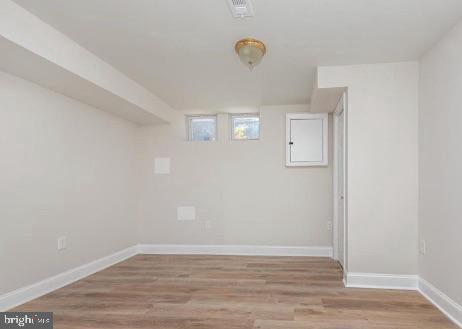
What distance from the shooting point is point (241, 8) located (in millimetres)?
2189

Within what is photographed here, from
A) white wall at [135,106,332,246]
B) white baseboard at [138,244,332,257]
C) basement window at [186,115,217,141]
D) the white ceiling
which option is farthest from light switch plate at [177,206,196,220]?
the white ceiling

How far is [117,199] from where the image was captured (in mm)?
4500

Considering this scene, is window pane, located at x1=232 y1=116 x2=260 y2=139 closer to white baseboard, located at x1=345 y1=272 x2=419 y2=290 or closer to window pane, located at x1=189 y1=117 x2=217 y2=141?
window pane, located at x1=189 y1=117 x2=217 y2=141

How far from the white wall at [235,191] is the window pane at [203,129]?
0.58ft

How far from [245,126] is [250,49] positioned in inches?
101

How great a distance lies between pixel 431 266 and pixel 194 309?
214cm

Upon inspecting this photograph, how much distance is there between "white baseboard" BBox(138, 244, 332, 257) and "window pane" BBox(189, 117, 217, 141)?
5.72 ft

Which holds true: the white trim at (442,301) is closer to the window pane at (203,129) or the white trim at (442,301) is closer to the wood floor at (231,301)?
the wood floor at (231,301)

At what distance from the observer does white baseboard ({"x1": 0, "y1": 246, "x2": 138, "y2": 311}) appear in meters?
2.74

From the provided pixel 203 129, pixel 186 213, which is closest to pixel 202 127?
pixel 203 129

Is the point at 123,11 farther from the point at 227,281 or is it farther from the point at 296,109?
the point at 296,109

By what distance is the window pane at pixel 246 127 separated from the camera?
5176mm

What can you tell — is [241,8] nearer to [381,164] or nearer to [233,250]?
[381,164]

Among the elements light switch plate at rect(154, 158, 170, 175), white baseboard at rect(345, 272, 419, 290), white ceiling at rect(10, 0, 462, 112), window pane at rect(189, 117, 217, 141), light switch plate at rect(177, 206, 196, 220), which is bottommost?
white baseboard at rect(345, 272, 419, 290)
